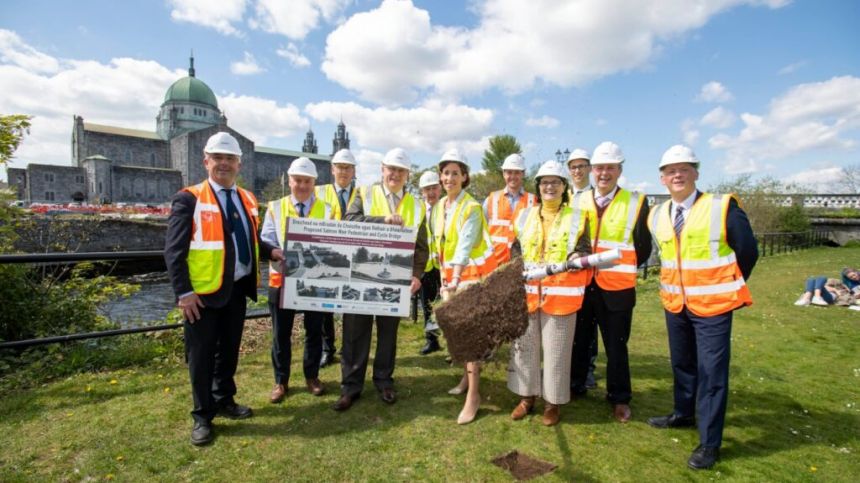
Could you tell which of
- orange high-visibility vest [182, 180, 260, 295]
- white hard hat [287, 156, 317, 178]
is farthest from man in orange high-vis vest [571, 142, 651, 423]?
orange high-visibility vest [182, 180, 260, 295]

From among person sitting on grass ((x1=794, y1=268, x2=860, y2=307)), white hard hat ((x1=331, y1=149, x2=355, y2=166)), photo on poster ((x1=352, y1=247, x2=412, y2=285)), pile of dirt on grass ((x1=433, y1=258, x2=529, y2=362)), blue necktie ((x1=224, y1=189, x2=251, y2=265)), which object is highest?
white hard hat ((x1=331, y1=149, x2=355, y2=166))

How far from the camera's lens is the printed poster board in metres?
4.02

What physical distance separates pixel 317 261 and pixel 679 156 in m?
3.29

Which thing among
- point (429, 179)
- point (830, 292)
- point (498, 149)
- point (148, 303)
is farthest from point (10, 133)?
point (498, 149)

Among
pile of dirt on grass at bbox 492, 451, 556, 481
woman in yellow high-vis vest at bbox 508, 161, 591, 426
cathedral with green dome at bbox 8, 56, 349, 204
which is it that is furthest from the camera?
cathedral with green dome at bbox 8, 56, 349, 204

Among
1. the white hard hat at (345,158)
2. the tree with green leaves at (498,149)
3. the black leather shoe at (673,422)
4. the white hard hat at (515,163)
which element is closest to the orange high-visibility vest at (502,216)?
the white hard hat at (515,163)

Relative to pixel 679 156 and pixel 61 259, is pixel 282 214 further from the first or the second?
pixel 679 156

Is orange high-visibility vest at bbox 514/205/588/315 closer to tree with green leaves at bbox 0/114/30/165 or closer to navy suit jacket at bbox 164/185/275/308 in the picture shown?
navy suit jacket at bbox 164/185/275/308

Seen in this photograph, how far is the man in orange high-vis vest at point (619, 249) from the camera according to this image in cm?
395

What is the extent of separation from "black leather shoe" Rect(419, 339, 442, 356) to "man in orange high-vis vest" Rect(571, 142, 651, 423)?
2.34 metres

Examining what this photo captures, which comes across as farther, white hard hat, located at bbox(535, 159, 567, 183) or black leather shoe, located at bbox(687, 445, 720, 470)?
white hard hat, located at bbox(535, 159, 567, 183)

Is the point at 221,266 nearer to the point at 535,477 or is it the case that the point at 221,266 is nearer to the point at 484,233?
the point at 484,233

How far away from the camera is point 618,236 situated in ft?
13.1

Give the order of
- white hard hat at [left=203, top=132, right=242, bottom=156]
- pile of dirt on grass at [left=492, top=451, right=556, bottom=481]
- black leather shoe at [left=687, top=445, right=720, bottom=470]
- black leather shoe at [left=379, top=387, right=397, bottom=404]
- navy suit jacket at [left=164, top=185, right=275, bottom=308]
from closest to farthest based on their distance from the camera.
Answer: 1. pile of dirt on grass at [left=492, top=451, right=556, bottom=481]
2. black leather shoe at [left=687, top=445, right=720, bottom=470]
3. navy suit jacket at [left=164, top=185, right=275, bottom=308]
4. white hard hat at [left=203, top=132, right=242, bottom=156]
5. black leather shoe at [left=379, top=387, right=397, bottom=404]
